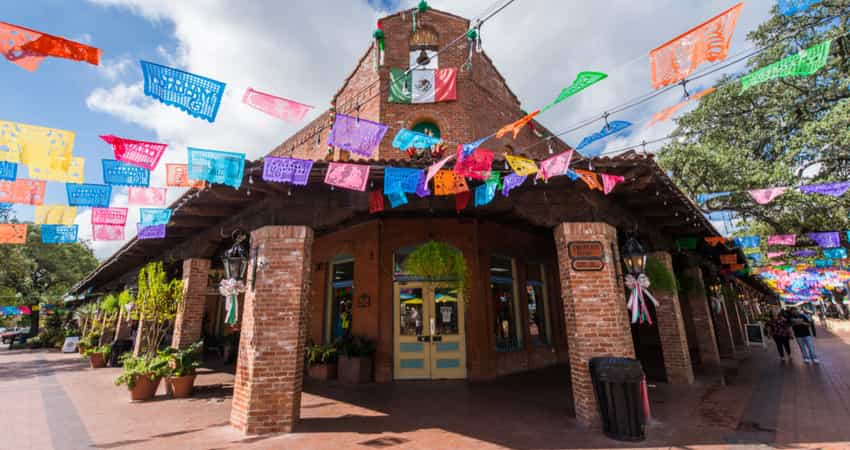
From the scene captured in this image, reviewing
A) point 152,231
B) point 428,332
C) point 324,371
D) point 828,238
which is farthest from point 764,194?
point 152,231

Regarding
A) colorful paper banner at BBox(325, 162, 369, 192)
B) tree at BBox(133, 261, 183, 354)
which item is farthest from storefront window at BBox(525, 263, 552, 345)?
tree at BBox(133, 261, 183, 354)

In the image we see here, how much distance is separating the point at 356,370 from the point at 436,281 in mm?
2634

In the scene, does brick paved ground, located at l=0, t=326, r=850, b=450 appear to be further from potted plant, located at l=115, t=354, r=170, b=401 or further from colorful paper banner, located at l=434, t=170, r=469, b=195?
colorful paper banner, located at l=434, t=170, r=469, b=195

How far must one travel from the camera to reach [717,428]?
474 centimetres

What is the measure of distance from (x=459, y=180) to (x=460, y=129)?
5.10 meters

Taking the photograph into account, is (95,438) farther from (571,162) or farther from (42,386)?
(571,162)

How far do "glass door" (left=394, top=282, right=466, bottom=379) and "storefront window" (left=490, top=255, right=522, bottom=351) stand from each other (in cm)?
103

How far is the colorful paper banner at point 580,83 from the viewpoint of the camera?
4.02 metres

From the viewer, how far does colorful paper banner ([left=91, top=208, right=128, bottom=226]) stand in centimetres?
724

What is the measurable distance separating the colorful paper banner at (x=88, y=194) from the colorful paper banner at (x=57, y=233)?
223 centimetres

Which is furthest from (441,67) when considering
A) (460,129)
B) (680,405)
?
(680,405)

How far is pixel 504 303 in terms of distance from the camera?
9.42 meters

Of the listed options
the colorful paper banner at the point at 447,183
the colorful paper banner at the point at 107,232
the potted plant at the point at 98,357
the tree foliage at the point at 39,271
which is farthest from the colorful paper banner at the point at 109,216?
the tree foliage at the point at 39,271

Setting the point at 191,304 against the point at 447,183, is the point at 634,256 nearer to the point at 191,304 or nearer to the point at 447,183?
the point at 447,183
